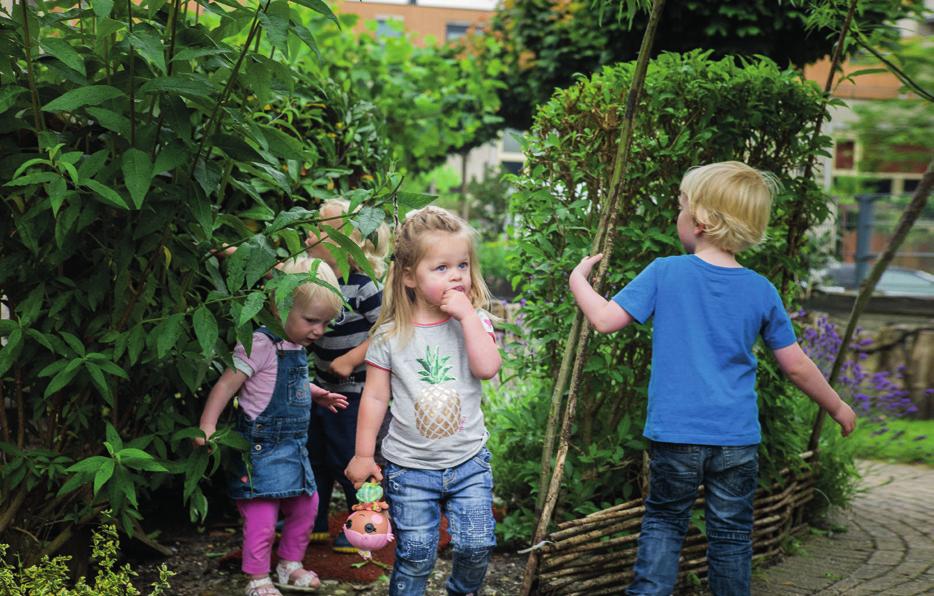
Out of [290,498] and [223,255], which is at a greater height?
[223,255]

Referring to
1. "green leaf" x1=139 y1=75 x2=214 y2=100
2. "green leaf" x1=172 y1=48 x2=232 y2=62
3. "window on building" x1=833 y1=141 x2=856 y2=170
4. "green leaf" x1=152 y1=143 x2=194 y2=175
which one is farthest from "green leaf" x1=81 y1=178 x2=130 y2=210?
"window on building" x1=833 y1=141 x2=856 y2=170

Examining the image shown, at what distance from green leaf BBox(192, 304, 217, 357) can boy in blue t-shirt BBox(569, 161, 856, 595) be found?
1140 millimetres

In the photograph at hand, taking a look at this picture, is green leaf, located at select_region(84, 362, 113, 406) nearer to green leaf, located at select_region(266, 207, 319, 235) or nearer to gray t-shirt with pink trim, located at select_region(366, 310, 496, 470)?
green leaf, located at select_region(266, 207, 319, 235)

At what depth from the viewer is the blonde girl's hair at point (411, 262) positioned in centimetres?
288

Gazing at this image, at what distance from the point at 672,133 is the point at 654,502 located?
1554 millimetres

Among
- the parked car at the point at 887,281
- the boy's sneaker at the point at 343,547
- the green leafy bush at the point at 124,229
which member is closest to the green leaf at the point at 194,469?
the green leafy bush at the point at 124,229

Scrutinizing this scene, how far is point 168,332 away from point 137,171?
1.53 ft

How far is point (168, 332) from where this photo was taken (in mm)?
2576

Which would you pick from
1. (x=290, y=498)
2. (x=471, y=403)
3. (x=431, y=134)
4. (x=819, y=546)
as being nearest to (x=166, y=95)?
(x=471, y=403)

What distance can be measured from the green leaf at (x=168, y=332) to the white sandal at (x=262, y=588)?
1249mm

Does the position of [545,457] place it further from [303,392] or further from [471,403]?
[303,392]

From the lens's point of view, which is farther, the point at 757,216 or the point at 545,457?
the point at 545,457

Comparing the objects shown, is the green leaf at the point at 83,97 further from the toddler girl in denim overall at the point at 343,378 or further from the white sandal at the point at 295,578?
the white sandal at the point at 295,578

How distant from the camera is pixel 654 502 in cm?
305
